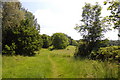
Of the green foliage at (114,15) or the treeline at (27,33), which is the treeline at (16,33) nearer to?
the treeline at (27,33)

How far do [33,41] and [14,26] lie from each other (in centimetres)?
515

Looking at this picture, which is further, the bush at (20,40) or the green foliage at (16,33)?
the bush at (20,40)

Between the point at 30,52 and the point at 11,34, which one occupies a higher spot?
the point at 11,34

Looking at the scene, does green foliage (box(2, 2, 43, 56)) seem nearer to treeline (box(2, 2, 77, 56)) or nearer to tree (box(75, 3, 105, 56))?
treeline (box(2, 2, 77, 56))

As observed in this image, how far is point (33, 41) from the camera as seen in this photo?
25.1 meters

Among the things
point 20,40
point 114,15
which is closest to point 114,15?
→ point 114,15

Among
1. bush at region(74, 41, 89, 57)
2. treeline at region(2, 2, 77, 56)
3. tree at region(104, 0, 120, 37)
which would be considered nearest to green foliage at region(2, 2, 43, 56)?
treeline at region(2, 2, 77, 56)

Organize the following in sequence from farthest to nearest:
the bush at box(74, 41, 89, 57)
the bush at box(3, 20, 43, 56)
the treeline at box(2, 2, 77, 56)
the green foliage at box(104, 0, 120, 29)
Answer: the bush at box(74, 41, 89, 57), the bush at box(3, 20, 43, 56), the treeline at box(2, 2, 77, 56), the green foliage at box(104, 0, 120, 29)

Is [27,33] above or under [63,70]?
above

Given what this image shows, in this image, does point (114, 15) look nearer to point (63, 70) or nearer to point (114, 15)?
point (114, 15)

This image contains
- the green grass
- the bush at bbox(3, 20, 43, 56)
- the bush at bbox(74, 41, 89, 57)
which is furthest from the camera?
the bush at bbox(74, 41, 89, 57)

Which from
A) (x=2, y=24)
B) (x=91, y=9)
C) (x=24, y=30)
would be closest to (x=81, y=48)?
(x=91, y=9)

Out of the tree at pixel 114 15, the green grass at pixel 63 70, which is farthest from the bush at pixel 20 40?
the tree at pixel 114 15

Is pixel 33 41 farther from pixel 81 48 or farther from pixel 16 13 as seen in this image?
pixel 81 48
